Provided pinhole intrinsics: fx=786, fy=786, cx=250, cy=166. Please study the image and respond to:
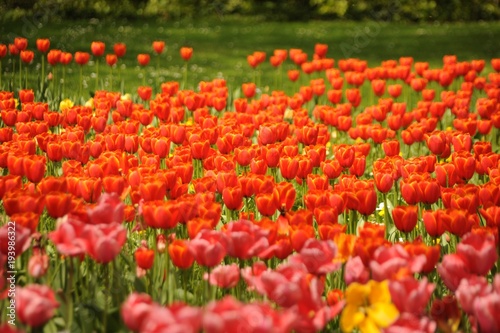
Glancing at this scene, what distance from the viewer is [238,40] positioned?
618 inches

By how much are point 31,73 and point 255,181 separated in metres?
6.57

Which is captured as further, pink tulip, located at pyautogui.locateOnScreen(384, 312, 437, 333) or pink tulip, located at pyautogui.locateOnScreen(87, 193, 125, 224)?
pink tulip, located at pyautogui.locateOnScreen(87, 193, 125, 224)

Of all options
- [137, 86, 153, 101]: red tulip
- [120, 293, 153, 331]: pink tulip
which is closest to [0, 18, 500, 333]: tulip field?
[120, 293, 153, 331]: pink tulip

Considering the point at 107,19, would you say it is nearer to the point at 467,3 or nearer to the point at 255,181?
the point at 467,3

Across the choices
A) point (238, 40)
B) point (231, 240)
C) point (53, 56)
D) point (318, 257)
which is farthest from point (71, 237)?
point (238, 40)

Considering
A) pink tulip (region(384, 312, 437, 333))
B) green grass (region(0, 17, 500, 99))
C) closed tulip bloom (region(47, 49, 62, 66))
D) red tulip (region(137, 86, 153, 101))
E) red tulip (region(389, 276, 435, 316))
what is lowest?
green grass (region(0, 17, 500, 99))

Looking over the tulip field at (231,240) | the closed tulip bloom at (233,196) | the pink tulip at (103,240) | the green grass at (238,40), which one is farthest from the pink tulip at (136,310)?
the green grass at (238,40)

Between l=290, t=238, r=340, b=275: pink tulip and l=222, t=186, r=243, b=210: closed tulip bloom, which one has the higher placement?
l=290, t=238, r=340, b=275: pink tulip

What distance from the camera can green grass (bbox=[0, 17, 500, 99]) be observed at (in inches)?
453

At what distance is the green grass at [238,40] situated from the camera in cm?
1150

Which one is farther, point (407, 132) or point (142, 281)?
point (407, 132)

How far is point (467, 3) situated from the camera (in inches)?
854

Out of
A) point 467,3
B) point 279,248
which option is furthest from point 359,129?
point 467,3

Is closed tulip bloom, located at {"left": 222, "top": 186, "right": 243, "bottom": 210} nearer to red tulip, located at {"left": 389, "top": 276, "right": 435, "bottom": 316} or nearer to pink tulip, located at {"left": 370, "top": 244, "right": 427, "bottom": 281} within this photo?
pink tulip, located at {"left": 370, "top": 244, "right": 427, "bottom": 281}
